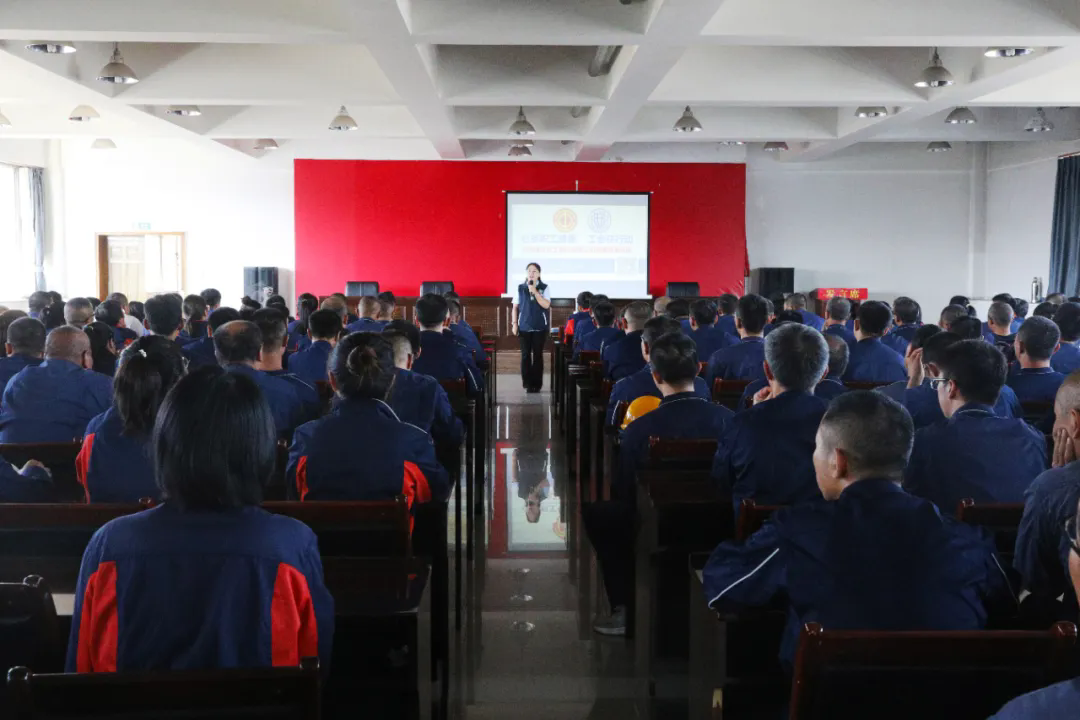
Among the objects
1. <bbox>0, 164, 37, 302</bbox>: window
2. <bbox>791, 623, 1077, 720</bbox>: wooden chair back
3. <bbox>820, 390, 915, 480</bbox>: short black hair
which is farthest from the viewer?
<bbox>0, 164, 37, 302</bbox>: window

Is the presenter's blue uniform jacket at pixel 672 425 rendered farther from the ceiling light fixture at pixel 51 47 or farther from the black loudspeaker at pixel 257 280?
the black loudspeaker at pixel 257 280

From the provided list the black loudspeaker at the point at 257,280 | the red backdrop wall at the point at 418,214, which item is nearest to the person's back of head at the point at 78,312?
the black loudspeaker at the point at 257,280

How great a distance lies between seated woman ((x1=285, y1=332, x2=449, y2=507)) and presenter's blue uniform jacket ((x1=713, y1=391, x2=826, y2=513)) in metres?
0.98

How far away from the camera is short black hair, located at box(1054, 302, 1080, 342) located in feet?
19.5

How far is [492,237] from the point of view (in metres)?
14.9

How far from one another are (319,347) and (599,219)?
9824mm

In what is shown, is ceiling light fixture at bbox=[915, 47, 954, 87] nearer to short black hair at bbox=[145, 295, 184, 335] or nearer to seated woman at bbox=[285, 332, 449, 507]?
short black hair at bbox=[145, 295, 184, 335]

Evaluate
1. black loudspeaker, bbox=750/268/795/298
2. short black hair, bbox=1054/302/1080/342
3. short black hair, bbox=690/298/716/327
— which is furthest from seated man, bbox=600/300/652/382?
black loudspeaker, bbox=750/268/795/298

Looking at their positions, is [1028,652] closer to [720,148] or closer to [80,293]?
[720,148]

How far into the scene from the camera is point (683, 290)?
14.4 m

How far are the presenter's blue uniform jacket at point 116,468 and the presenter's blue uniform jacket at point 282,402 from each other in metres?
1.28

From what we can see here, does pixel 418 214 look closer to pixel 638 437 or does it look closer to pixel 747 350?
pixel 747 350

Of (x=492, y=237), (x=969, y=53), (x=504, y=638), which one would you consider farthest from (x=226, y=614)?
(x=492, y=237)

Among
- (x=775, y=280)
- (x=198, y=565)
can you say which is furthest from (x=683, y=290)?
(x=198, y=565)
